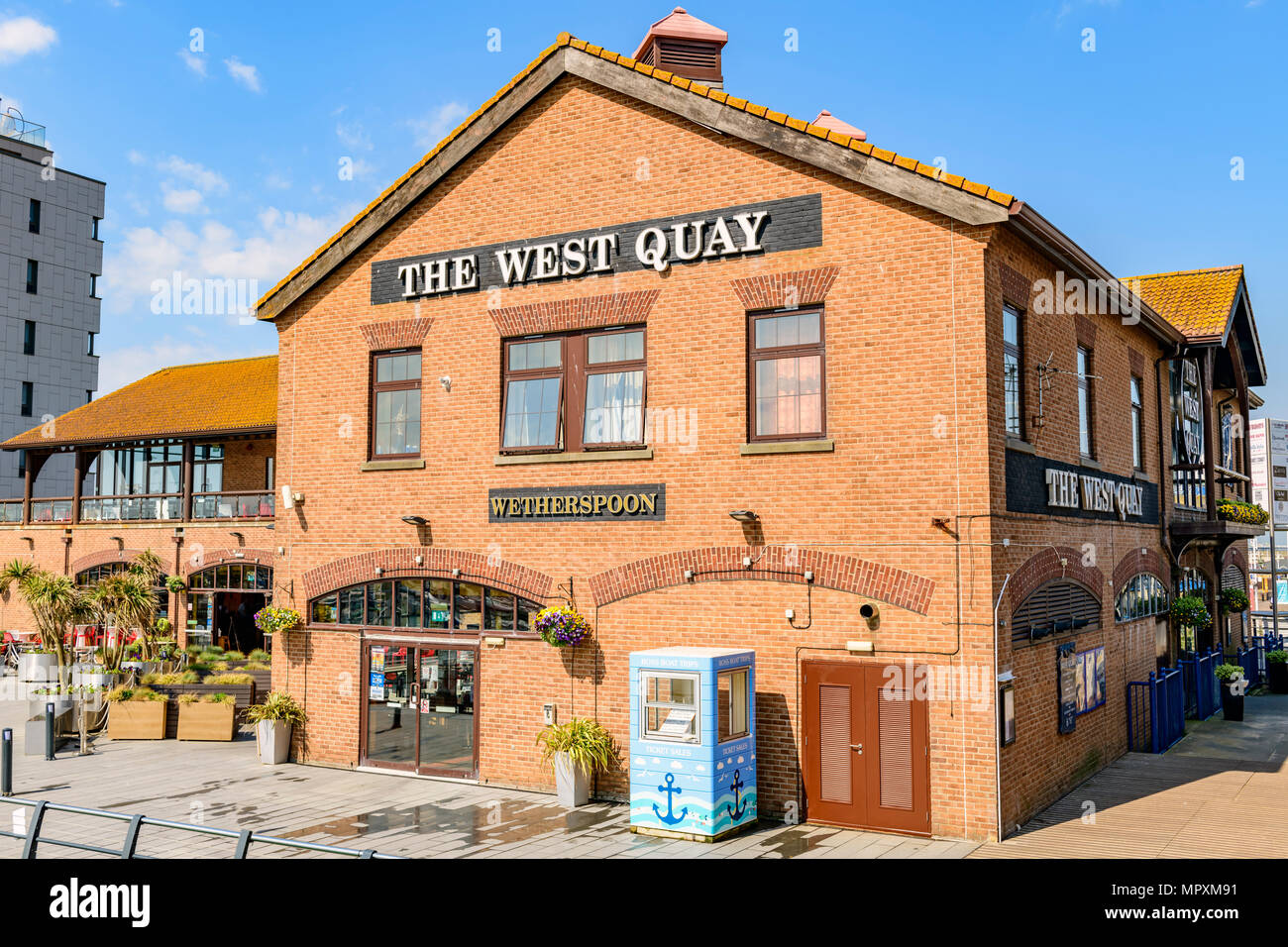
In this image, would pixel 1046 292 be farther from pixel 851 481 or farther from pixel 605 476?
pixel 605 476

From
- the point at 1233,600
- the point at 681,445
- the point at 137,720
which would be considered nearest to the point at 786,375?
the point at 681,445

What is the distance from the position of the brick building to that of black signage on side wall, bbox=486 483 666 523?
1.7 inches

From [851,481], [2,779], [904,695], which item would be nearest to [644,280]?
[851,481]

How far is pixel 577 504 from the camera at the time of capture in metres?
16.1

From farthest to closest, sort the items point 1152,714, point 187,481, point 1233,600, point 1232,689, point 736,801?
point 187,481
point 1233,600
point 1232,689
point 1152,714
point 736,801

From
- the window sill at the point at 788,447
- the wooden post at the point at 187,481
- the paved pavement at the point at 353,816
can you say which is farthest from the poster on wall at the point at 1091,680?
the wooden post at the point at 187,481

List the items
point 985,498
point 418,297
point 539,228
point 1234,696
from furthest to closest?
point 1234,696 < point 418,297 < point 539,228 < point 985,498

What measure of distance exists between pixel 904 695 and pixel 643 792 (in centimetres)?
362

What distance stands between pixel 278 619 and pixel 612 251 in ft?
29.2

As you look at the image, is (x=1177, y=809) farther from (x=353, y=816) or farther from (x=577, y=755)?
(x=353, y=816)

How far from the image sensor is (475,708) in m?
16.9

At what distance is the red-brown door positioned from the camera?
43.7ft

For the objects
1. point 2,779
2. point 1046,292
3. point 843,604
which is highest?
point 1046,292

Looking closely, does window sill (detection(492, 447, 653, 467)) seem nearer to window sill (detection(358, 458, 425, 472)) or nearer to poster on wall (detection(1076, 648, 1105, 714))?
window sill (detection(358, 458, 425, 472))
